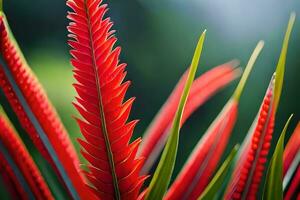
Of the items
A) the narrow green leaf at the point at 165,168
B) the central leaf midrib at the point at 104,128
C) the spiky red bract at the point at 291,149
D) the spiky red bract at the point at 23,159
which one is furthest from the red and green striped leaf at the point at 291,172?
the spiky red bract at the point at 23,159

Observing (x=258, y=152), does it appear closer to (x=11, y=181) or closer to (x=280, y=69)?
(x=280, y=69)

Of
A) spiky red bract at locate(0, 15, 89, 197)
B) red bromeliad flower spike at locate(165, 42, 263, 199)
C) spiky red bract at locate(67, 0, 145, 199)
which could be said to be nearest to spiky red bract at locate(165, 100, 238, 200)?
red bromeliad flower spike at locate(165, 42, 263, 199)

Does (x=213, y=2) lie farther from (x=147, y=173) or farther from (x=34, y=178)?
(x=34, y=178)

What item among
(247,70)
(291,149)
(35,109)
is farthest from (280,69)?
A: (35,109)

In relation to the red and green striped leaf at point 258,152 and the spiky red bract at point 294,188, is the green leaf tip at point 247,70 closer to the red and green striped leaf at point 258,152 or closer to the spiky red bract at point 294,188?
the red and green striped leaf at point 258,152

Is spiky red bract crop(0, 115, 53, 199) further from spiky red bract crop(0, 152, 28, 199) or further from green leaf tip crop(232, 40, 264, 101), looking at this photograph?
green leaf tip crop(232, 40, 264, 101)

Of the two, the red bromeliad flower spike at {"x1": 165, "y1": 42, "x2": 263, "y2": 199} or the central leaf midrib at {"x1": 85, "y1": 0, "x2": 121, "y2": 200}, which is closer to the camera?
the central leaf midrib at {"x1": 85, "y1": 0, "x2": 121, "y2": 200}
